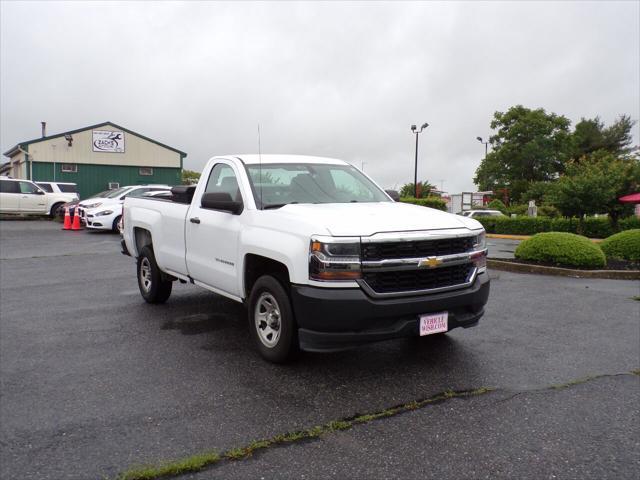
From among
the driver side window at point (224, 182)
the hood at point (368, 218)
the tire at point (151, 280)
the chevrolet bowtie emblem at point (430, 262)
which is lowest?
the tire at point (151, 280)

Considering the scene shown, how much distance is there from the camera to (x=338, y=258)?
4.04 metres

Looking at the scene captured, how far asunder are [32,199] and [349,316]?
83.4 feet

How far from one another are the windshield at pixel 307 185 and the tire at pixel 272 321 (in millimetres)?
838

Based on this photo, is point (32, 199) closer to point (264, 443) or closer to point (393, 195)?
point (393, 195)

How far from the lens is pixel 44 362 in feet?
16.2

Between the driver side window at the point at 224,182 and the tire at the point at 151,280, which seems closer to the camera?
the driver side window at the point at 224,182

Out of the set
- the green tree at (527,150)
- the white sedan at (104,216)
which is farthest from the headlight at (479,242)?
the green tree at (527,150)

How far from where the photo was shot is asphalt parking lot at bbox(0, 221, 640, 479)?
3.13 meters

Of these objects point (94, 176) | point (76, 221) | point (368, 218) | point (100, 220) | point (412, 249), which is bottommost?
point (76, 221)

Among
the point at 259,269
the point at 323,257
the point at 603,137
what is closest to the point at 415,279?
the point at 323,257

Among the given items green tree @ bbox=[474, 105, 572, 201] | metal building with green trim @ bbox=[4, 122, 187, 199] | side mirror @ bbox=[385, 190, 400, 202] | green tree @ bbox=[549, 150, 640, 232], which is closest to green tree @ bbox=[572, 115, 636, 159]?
green tree @ bbox=[474, 105, 572, 201]

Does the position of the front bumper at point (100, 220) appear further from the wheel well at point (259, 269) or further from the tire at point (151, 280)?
the wheel well at point (259, 269)

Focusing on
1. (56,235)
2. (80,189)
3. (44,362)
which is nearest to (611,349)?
(44,362)

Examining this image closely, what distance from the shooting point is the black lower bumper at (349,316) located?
13.1 ft
